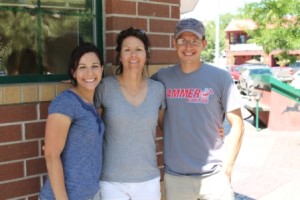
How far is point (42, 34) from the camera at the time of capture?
2668 millimetres

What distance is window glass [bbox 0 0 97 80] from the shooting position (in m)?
2.55

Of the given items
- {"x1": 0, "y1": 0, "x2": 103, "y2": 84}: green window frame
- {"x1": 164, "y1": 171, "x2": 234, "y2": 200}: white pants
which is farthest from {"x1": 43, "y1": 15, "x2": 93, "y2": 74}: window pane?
{"x1": 164, "y1": 171, "x2": 234, "y2": 200}: white pants

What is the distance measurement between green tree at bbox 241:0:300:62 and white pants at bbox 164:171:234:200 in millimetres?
7622

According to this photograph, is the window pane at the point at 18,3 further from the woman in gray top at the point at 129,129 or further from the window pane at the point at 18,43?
the woman in gray top at the point at 129,129

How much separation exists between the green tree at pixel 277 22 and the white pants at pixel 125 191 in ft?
26.5

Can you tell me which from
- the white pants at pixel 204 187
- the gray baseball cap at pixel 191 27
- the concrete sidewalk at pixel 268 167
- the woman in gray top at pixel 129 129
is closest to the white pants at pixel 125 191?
the woman in gray top at pixel 129 129

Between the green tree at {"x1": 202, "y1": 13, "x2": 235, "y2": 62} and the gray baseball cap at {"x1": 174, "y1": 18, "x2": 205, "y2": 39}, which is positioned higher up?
the green tree at {"x1": 202, "y1": 13, "x2": 235, "y2": 62}

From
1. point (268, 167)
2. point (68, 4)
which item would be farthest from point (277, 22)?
point (68, 4)

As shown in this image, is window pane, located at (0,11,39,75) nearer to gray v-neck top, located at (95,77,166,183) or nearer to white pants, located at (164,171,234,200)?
gray v-neck top, located at (95,77,166,183)

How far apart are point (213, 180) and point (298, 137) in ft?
25.5

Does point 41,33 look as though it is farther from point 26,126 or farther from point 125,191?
point 125,191

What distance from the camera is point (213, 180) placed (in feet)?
9.47

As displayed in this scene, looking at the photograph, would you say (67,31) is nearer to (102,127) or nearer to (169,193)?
(102,127)

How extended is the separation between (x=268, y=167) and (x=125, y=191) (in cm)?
530
